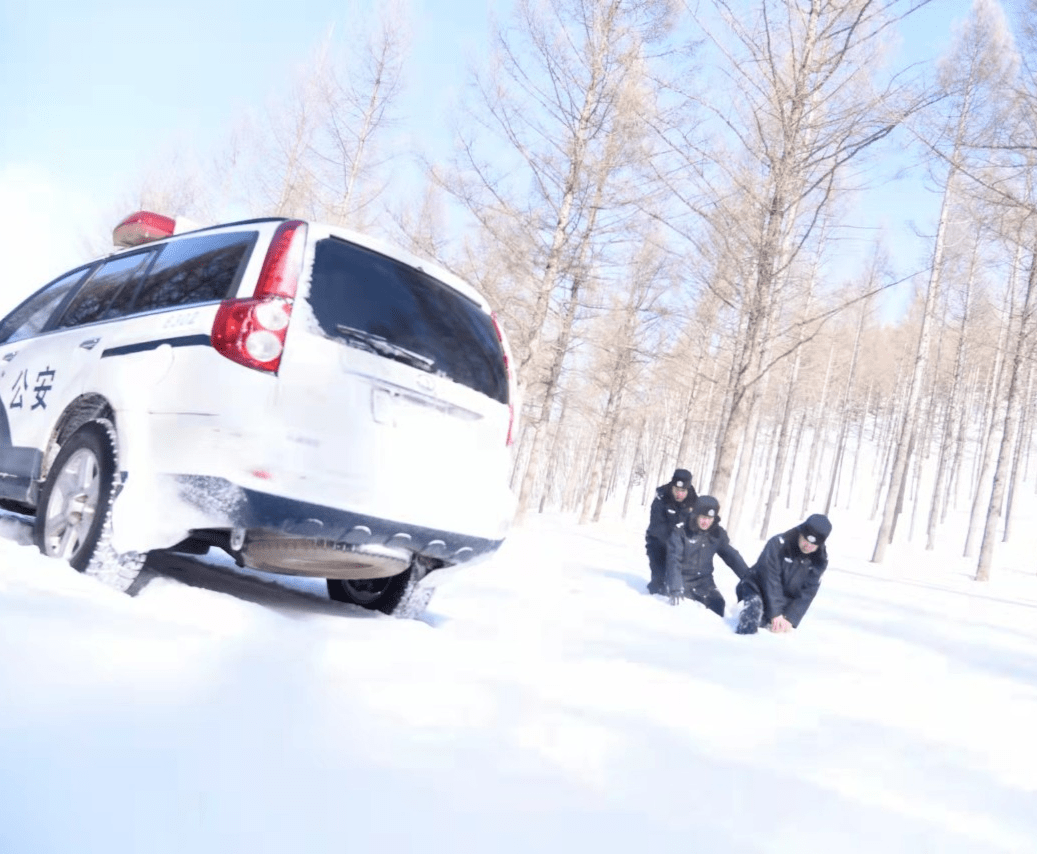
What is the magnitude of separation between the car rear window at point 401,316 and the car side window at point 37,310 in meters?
1.89

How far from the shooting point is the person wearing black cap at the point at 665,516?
6504 mm

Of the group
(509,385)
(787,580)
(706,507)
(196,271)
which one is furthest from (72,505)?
(706,507)

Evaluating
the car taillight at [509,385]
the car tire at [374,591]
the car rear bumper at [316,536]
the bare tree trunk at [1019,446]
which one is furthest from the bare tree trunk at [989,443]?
the car rear bumper at [316,536]

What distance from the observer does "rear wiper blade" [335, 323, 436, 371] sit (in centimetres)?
283

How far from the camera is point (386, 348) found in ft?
9.59

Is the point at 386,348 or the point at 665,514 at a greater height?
the point at 386,348

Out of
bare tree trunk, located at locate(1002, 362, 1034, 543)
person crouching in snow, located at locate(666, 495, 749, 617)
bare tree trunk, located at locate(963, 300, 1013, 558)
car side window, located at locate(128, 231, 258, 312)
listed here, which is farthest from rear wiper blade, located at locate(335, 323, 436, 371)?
bare tree trunk, located at locate(1002, 362, 1034, 543)

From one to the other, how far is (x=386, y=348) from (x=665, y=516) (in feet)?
14.0

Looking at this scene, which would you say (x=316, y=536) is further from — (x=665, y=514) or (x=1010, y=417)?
(x=1010, y=417)

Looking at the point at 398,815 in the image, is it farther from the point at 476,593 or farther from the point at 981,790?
the point at 476,593

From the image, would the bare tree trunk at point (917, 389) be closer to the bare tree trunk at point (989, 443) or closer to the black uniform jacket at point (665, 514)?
the bare tree trunk at point (989, 443)

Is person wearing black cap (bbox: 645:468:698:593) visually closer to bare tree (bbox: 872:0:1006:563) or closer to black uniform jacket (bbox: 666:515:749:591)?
black uniform jacket (bbox: 666:515:749:591)

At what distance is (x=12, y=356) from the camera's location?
13.2ft

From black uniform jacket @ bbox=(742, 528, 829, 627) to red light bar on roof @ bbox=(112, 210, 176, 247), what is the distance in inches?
167
